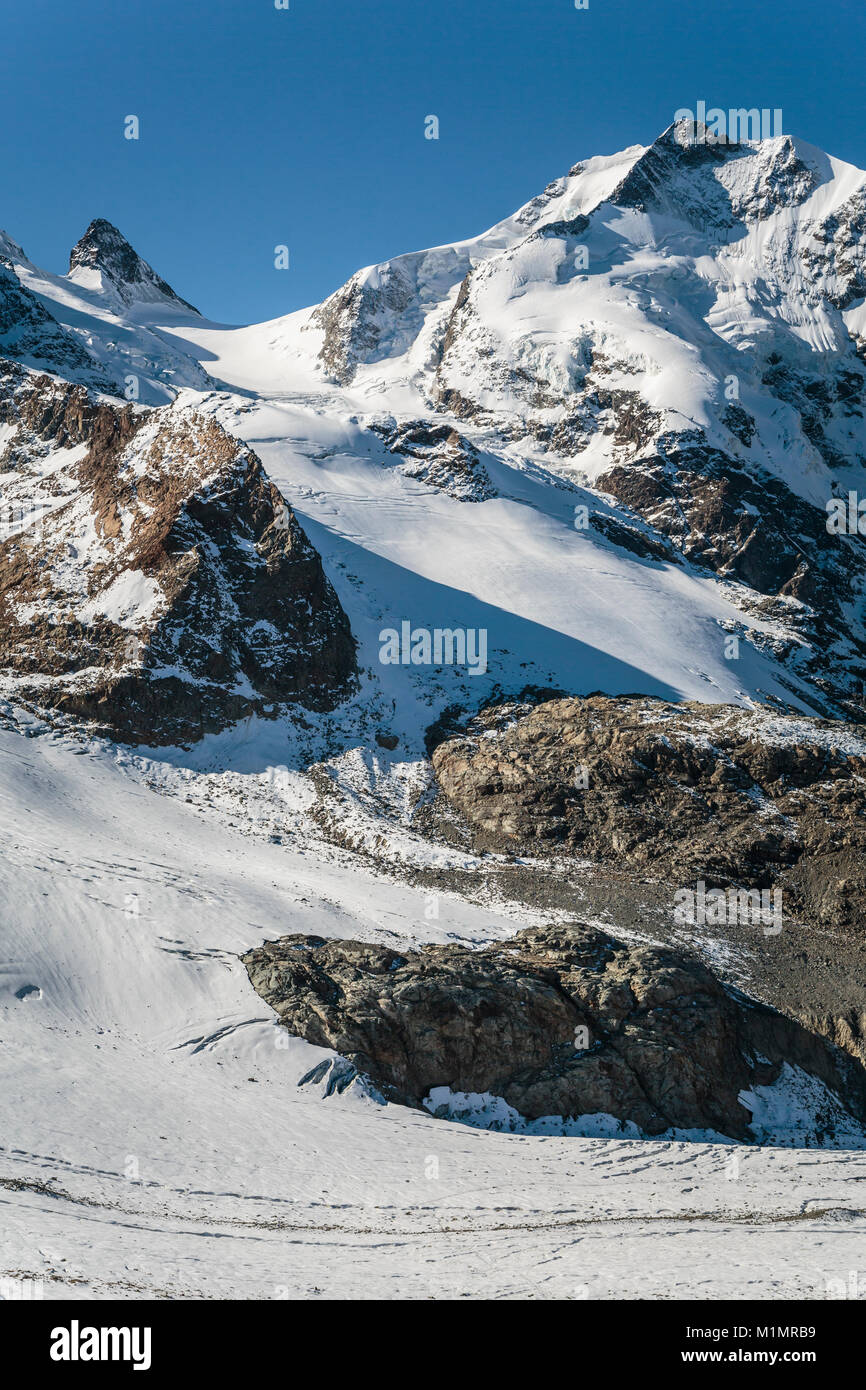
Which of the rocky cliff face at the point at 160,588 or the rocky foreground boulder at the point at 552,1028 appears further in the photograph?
the rocky cliff face at the point at 160,588

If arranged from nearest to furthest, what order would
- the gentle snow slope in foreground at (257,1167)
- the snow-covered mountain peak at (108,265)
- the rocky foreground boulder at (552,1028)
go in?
the gentle snow slope in foreground at (257,1167)
the rocky foreground boulder at (552,1028)
the snow-covered mountain peak at (108,265)

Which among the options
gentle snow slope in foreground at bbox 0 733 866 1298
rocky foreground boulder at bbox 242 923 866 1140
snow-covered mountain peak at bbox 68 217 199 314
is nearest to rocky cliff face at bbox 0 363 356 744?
gentle snow slope in foreground at bbox 0 733 866 1298

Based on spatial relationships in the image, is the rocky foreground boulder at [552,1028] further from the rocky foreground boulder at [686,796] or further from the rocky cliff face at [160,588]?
the rocky cliff face at [160,588]

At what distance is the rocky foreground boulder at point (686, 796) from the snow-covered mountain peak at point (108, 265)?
399 ft

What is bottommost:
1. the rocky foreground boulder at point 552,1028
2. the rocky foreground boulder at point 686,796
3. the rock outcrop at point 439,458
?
the rocky foreground boulder at point 552,1028

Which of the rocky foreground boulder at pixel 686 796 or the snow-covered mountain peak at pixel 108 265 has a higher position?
the snow-covered mountain peak at pixel 108 265

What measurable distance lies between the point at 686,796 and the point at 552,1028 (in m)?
18.2

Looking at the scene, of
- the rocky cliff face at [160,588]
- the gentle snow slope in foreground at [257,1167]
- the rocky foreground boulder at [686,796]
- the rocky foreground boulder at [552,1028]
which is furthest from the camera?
the rocky cliff face at [160,588]

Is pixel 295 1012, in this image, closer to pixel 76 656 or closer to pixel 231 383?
pixel 76 656

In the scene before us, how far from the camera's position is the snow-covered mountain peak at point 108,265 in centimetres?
14425

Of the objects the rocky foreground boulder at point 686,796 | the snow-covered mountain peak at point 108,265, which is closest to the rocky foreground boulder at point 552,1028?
the rocky foreground boulder at point 686,796

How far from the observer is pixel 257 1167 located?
24625mm

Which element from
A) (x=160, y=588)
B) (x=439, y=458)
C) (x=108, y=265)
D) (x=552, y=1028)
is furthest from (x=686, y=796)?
(x=108, y=265)
